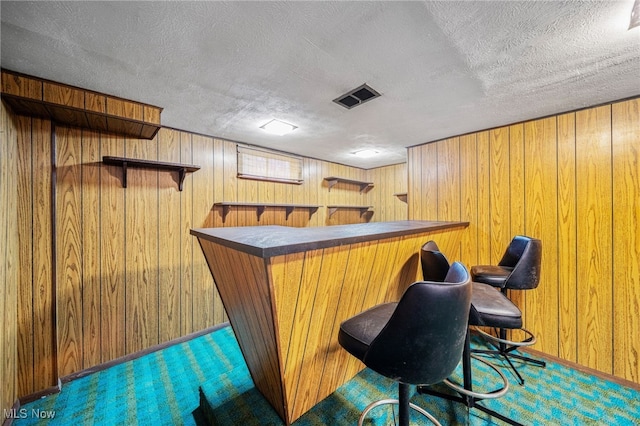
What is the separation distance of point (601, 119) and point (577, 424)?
7.97 ft

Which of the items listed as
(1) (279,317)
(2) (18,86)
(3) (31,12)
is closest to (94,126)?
(2) (18,86)

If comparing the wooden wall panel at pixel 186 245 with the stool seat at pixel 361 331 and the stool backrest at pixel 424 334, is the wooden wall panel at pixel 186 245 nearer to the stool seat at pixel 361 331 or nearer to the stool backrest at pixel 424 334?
the stool seat at pixel 361 331

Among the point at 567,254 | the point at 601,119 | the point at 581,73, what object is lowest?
the point at 567,254

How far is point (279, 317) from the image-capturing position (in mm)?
1198

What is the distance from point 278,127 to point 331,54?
53.2 inches

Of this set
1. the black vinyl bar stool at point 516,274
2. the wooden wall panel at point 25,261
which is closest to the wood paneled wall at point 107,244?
the wooden wall panel at point 25,261

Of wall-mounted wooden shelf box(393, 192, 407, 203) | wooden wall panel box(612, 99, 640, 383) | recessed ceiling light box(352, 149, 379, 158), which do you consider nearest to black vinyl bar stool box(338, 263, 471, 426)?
wooden wall panel box(612, 99, 640, 383)

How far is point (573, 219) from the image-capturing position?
2258mm

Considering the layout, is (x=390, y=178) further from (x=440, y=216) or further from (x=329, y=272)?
(x=329, y=272)

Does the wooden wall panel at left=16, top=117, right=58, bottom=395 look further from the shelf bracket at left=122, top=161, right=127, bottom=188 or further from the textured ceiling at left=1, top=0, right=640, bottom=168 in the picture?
the textured ceiling at left=1, top=0, right=640, bottom=168

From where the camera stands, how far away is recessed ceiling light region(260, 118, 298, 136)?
261 centimetres

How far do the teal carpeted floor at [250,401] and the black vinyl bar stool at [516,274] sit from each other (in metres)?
0.18

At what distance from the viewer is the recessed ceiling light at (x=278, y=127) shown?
261 cm

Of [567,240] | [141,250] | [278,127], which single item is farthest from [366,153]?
[141,250]
